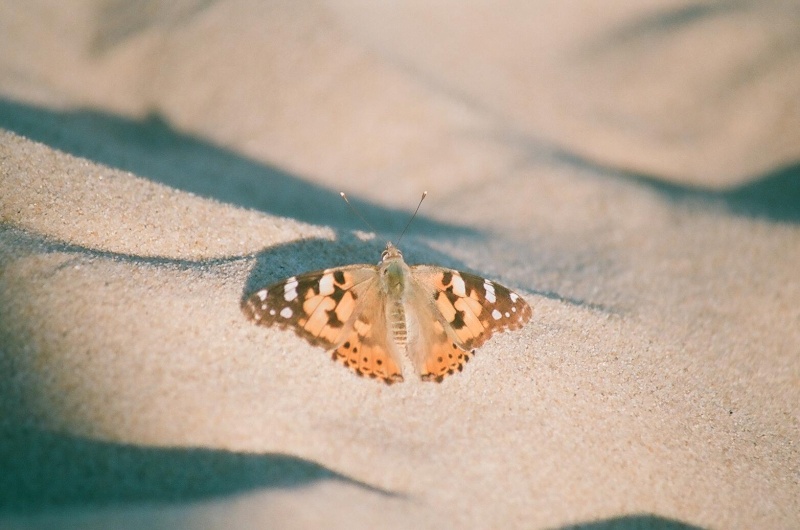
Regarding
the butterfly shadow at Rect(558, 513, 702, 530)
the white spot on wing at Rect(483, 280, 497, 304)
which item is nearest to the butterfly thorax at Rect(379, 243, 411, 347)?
the white spot on wing at Rect(483, 280, 497, 304)

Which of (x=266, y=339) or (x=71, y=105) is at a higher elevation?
(x=266, y=339)

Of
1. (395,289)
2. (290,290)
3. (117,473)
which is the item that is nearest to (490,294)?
(395,289)

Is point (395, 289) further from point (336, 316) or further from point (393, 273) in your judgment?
point (336, 316)

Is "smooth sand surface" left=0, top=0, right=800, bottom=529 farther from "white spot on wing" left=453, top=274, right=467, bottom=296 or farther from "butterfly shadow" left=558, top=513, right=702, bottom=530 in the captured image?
"white spot on wing" left=453, top=274, right=467, bottom=296

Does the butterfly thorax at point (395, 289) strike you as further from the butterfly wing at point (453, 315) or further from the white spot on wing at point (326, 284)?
the white spot on wing at point (326, 284)

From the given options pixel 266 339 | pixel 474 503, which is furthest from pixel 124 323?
pixel 474 503

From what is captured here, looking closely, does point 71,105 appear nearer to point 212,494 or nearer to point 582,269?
point 212,494
